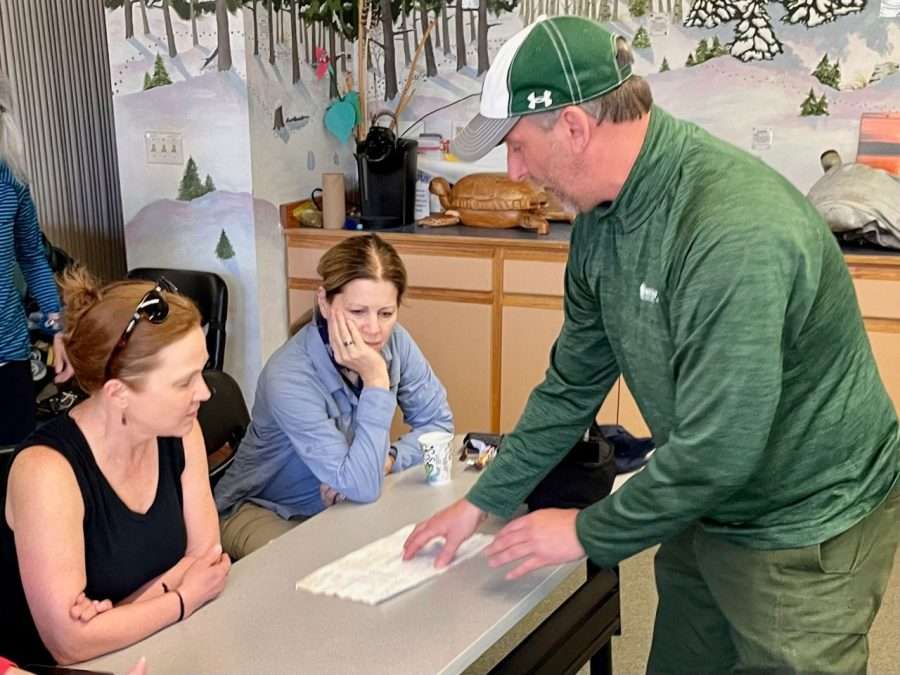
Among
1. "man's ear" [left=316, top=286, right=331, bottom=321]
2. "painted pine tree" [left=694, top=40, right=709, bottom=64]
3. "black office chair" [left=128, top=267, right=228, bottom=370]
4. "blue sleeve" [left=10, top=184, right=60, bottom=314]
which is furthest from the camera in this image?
"painted pine tree" [left=694, top=40, right=709, bottom=64]

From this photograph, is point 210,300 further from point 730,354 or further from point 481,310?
point 730,354

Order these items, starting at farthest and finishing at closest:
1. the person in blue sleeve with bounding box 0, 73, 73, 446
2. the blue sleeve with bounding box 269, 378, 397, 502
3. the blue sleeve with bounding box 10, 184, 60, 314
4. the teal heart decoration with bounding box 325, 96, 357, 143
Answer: the teal heart decoration with bounding box 325, 96, 357, 143, the blue sleeve with bounding box 10, 184, 60, 314, the person in blue sleeve with bounding box 0, 73, 73, 446, the blue sleeve with bounding box 269, 378, 397, 502

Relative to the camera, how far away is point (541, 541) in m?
1.36

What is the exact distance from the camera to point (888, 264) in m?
3.21

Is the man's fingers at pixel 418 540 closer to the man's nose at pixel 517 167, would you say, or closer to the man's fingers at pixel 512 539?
the man's fingers at pixel 512 539

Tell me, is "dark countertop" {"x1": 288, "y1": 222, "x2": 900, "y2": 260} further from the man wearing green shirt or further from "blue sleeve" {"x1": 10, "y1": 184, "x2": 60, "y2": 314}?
the man wearing green shirt

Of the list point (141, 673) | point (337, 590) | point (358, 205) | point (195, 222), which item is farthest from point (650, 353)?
point (358, 205)

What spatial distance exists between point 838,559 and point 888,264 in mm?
2129

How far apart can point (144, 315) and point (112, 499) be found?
0.29 m

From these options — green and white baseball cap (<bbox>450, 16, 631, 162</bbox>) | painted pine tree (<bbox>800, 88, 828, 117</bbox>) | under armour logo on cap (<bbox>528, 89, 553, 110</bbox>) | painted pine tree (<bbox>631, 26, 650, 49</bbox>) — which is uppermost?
painted pine tree (<bbox>631, 26, 650, 49</bbox>)

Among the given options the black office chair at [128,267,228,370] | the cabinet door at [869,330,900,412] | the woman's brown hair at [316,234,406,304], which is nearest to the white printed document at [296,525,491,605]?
the woman's brown hair at [316,234,406,304]

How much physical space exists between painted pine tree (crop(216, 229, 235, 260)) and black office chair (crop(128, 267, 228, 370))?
0.10m

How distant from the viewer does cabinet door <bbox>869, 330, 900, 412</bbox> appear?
10.8 feet

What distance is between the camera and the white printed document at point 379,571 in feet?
5.00
